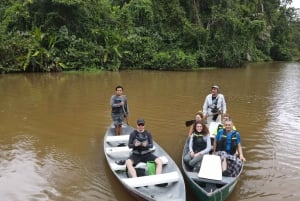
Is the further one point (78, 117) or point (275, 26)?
point (275, 26)

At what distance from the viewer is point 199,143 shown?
24.0 ft

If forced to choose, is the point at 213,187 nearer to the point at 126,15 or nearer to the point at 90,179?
the point at 90,179

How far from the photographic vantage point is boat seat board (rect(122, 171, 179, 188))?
5944 millimetres

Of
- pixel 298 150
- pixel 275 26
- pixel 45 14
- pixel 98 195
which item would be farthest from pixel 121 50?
pixel 275 26

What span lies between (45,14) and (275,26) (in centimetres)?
3343

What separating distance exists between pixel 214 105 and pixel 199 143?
2494 mm

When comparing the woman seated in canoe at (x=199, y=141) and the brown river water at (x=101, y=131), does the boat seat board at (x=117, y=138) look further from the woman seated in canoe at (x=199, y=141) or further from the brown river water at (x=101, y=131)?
the woman seated in canoe at (x=199, y=141)

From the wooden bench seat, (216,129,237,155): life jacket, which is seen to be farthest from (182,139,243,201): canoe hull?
the wooden bench seat

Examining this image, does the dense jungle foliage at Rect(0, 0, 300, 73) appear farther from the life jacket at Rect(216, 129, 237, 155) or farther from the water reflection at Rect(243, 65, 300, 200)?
the life jacket at Rect(216, 129, 237, 155)

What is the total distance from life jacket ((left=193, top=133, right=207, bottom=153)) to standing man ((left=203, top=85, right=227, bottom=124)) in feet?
7.64

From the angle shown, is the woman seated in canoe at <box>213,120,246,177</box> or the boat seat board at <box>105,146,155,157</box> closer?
the woman seated in canoe at <box>213,120,246,177</box>

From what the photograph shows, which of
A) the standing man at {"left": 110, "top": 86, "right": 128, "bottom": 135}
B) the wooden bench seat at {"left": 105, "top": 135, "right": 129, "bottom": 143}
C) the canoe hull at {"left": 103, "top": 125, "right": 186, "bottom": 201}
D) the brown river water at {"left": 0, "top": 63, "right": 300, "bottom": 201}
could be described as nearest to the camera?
the canoe hull at {"left": 103, "top": 125, "right": 186, "bottom": 201}

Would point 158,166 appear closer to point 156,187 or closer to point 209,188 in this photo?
point 156,187

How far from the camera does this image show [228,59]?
3175 cm
